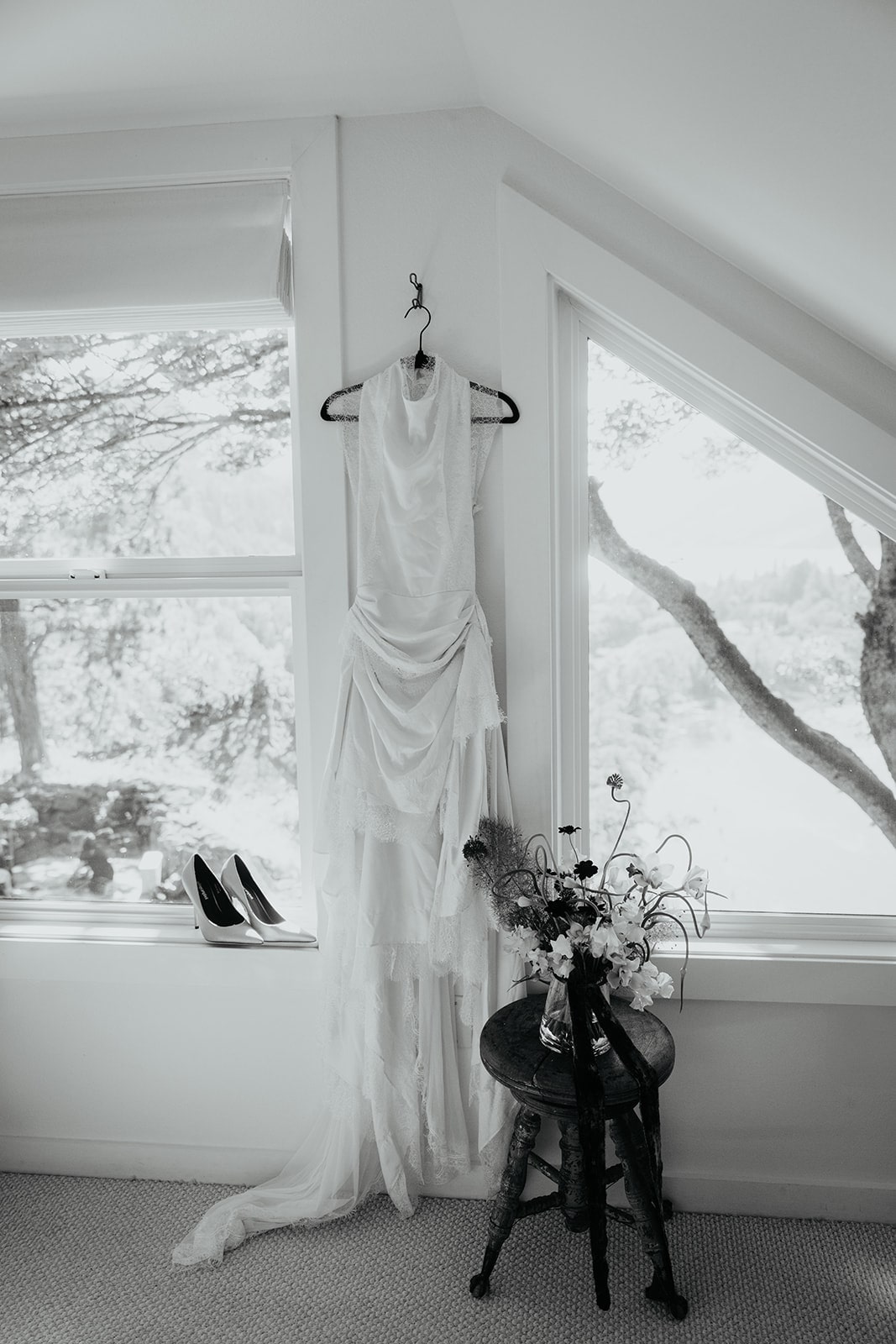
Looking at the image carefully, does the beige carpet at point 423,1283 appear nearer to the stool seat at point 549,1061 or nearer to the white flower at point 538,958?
the stool seat at point 549,1061

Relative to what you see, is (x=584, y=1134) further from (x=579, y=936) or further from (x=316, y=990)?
(x=316, y=990)

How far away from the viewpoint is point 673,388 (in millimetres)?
2098

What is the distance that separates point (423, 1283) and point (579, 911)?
0.88 metres

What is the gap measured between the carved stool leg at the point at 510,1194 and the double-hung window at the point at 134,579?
681 millimetres

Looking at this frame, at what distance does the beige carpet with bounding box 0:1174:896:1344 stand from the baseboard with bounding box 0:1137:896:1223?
0.10 feet

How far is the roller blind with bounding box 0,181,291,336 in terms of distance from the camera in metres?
2.09

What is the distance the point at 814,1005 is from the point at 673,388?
4.50 feet

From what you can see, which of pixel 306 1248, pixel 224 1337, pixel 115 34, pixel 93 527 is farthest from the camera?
pixel 93 527

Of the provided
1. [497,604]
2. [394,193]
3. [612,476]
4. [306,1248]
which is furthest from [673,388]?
[306,1248]

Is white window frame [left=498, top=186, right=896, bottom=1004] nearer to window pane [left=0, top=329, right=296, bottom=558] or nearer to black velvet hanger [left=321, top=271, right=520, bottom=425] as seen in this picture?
black velvet hanger [left=321, top=271, right=520, bottom=425]

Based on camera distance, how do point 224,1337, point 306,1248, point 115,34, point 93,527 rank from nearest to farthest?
point 115,34 → point 224,1337 → point 306,1248 → point 93,527

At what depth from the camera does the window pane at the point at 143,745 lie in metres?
2.33

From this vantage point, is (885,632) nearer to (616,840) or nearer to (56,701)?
(616,840)

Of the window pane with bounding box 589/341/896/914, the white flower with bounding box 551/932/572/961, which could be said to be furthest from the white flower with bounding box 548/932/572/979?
the window pane with bounding box 589/341/896/914
